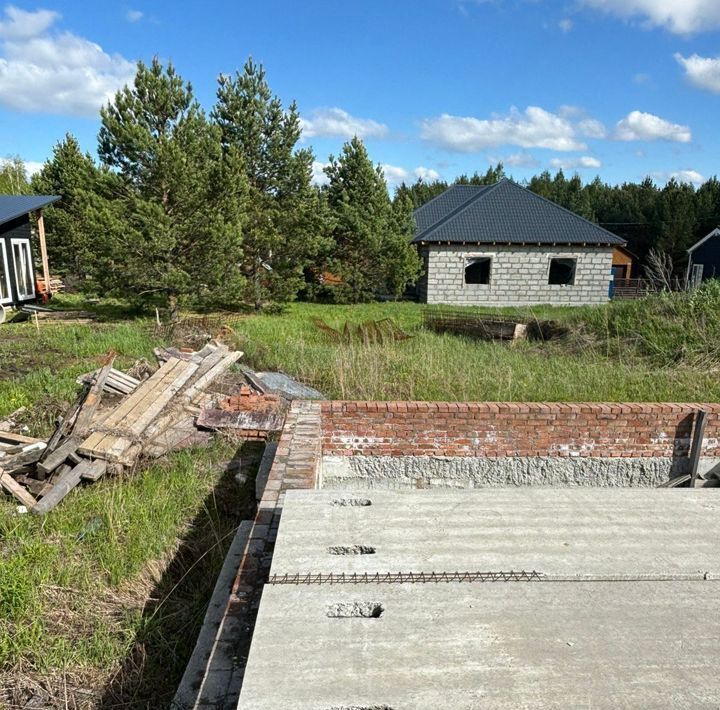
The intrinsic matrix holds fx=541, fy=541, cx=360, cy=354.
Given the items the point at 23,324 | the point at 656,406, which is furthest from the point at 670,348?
the point at 23,324

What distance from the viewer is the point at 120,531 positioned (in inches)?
160

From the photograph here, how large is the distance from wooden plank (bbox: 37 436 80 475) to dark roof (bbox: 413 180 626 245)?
16.2 m

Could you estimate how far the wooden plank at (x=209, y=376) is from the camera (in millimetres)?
6320

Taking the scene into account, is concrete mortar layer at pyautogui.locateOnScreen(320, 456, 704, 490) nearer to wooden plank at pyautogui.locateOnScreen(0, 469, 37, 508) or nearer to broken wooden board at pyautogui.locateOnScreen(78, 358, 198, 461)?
broken wooden board at pyautogui.locateOnScreen(78, 358, 198, 461)

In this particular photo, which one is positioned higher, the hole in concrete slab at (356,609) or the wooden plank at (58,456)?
the hole in concrete slab at (356,609)

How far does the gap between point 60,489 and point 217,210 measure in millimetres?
9784

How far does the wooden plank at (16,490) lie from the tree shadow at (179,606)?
1393mm

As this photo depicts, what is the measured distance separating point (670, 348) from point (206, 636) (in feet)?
29.6

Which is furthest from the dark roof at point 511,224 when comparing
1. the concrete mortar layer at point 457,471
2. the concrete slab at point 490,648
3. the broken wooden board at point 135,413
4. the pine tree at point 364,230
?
the concrete slab at point 490,648

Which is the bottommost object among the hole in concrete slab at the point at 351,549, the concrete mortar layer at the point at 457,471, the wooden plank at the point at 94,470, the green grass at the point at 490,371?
the concrete mortar layer at the point at 457,471

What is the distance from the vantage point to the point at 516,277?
20312 millimetres

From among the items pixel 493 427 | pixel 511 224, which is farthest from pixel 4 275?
pixel 511 224

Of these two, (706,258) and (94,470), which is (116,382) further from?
(706,258)

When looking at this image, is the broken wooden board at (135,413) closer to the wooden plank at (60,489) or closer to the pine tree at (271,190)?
the wooden plank at (60,489)
